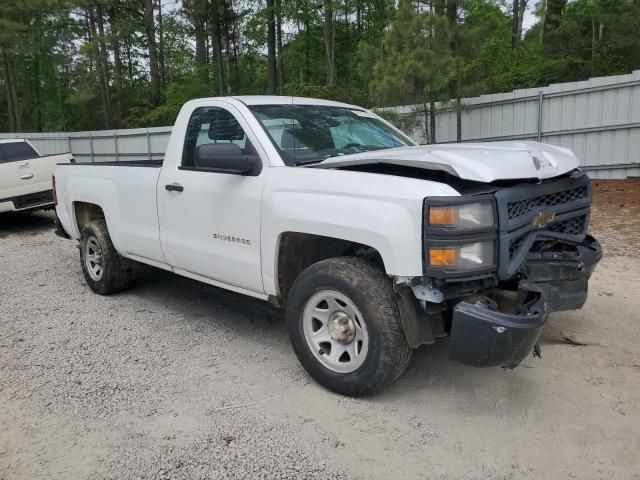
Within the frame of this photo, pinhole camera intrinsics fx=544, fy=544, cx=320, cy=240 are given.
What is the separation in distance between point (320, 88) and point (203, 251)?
1252 cm

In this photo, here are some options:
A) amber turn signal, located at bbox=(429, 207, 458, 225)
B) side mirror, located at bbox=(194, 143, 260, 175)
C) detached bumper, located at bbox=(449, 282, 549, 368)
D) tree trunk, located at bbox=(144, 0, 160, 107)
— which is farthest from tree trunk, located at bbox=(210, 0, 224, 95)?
detached bumper, located at bbox=(449, 282, 549, 368)

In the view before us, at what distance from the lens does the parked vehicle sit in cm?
1015

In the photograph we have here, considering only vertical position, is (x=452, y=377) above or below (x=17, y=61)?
below

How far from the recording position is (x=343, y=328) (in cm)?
342

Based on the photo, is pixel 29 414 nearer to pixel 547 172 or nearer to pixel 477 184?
pixel 477 184

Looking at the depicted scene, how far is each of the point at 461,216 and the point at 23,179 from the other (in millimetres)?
9755

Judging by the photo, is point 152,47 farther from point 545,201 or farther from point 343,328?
point 545,201

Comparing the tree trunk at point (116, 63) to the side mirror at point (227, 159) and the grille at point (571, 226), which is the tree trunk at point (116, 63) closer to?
the side mirror at point (227, 159)

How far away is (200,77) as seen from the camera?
1113 inches

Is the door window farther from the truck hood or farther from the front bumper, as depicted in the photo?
the front bumper

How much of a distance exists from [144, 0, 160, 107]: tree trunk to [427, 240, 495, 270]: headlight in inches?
1097

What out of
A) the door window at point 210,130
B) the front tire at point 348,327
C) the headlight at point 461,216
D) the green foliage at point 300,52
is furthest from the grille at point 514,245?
the green foliage at point 300,52

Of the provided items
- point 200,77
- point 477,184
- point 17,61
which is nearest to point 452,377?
point 477,184

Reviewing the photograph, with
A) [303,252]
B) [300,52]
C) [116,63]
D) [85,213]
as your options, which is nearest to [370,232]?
[303,252]
